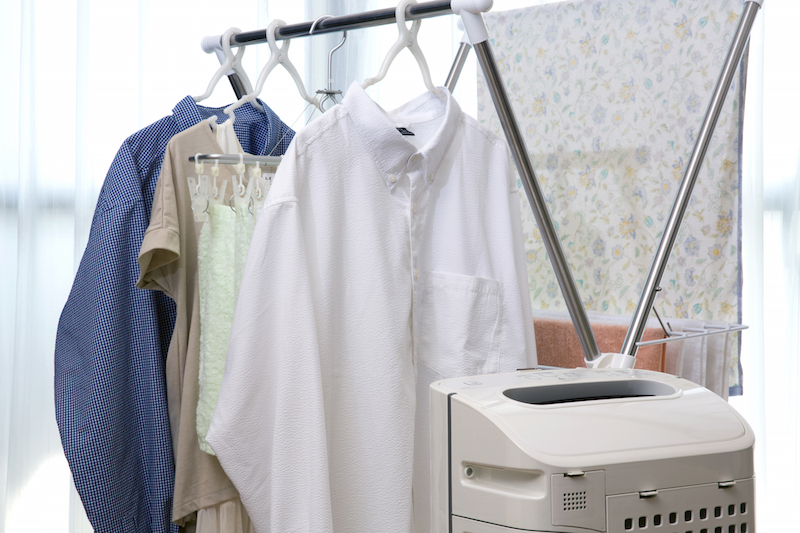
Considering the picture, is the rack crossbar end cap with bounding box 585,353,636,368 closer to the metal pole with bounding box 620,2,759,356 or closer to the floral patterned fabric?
Answer: the metal pole with bounding box 620,2,759,356

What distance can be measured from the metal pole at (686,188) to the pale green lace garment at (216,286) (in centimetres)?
60

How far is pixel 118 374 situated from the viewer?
1.01 metres

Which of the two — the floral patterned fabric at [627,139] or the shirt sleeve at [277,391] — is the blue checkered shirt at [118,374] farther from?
the floral patterned fabric at [627,139]

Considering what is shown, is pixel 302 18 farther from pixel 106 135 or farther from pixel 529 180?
pixel 529 180

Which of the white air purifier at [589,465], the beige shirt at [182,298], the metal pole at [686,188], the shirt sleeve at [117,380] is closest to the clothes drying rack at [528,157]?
the metal pole at [686,188]

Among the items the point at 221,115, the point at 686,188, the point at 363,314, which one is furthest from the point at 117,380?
the point at 686,188

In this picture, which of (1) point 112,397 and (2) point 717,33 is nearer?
(1) point 112,397

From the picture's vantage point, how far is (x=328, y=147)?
3.11 feet

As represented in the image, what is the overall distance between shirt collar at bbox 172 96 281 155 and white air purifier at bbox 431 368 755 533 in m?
0.73

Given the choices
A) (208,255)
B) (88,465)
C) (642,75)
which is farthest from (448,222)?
(88,465)

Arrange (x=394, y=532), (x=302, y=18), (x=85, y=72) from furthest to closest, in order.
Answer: (x=302, y=18)
(x=85, y=72)
(x=394, y=532)

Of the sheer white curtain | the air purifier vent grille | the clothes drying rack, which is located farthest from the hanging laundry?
the sheer white curtain

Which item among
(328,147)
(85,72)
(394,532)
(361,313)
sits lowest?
(394,532)

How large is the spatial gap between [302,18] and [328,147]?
119cm
